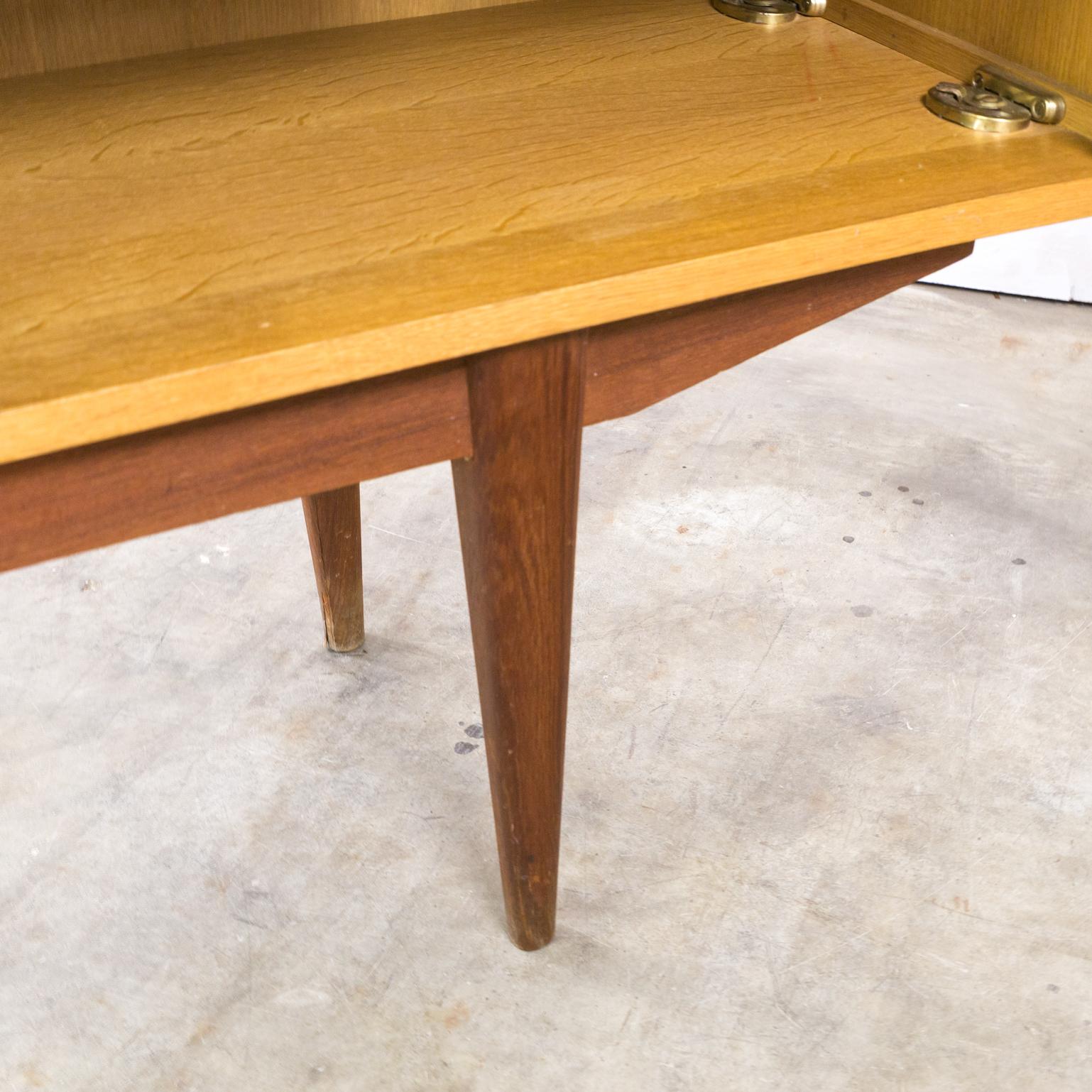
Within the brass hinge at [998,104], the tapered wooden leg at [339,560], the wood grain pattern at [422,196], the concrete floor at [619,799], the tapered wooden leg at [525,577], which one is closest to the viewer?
the wood grain pattern at [422,196]

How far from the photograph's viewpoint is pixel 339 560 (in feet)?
4.66

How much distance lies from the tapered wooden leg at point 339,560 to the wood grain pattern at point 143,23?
451 mm

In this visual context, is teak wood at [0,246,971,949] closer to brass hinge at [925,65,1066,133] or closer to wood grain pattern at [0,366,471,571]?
wood grain pattern at [0,366,471,571]

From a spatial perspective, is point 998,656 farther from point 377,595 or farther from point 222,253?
point 222,253

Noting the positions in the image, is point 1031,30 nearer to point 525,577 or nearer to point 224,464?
point 525,577

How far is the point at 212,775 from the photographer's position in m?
1.35

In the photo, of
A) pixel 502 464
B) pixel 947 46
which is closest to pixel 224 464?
pixel 502 464

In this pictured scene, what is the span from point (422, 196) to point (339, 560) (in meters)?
0.68

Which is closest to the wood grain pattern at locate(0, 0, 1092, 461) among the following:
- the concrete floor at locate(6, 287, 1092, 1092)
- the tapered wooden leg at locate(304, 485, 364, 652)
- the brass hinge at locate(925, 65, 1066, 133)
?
the brass hinge at locate(925, 65, 1066, 133)

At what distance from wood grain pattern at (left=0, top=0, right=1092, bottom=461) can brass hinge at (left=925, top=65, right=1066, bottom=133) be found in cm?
2

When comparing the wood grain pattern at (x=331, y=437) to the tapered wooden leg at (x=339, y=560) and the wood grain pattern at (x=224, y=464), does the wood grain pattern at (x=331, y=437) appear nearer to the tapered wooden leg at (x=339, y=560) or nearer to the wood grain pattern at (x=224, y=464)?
the wood grain pattern at (x=224, y=464)

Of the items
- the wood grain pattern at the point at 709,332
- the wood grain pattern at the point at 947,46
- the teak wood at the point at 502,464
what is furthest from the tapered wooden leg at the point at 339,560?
the wood grain pattern at the point at 947,46

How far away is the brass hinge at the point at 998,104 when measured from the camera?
918 mm

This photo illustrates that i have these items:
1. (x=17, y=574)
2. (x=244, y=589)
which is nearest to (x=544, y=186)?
(x=244, y=589)
